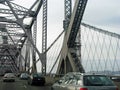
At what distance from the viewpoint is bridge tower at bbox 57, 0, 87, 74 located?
4390 centimetres

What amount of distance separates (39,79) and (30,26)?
47.7 m

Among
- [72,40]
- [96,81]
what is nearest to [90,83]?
[96,81]

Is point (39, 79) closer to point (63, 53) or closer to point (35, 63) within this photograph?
point (63, 53)

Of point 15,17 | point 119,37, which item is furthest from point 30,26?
point 119,37

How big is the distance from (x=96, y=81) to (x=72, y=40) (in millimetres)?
34315

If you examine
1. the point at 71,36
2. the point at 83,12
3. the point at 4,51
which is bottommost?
the point at 4,51

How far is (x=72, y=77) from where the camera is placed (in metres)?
14.7

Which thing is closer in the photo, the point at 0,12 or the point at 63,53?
the point at 63,53

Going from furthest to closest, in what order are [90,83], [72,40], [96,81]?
1. [72,40]
2. [96,81]
3. [90,83]

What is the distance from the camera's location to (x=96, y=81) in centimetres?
1349

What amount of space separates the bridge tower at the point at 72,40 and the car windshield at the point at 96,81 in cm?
2924

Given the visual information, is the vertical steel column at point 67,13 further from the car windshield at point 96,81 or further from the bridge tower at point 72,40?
the car windshield at point 96,81

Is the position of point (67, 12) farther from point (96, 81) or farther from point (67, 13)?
point (96, 81)

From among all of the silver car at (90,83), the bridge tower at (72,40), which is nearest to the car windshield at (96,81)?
the silver car at (90,83)
